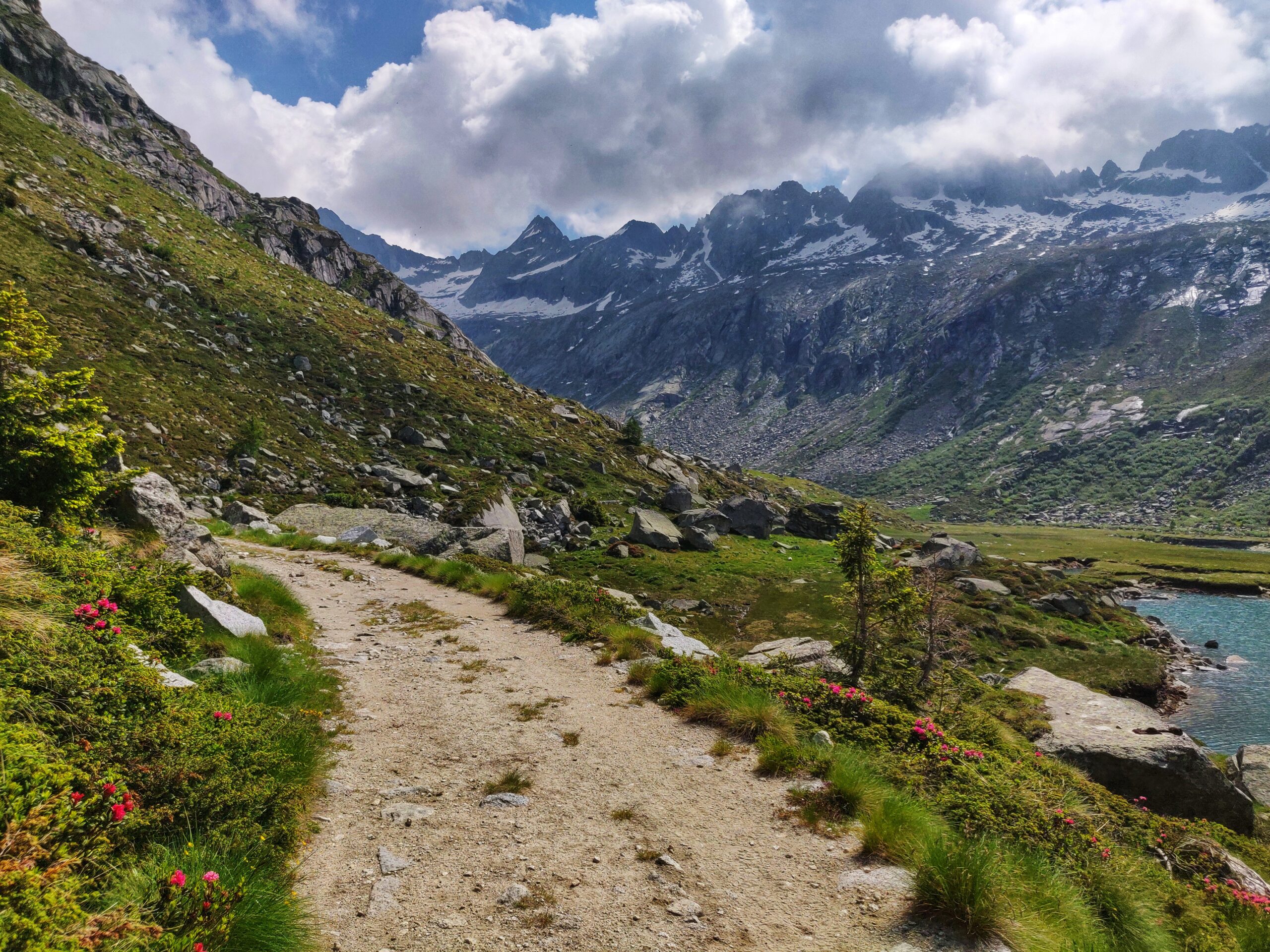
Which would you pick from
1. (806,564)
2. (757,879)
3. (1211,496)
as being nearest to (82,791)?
(757,879)

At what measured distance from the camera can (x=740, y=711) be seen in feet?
31.6

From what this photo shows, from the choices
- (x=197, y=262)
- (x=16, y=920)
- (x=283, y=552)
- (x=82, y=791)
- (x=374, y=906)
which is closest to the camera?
(x=16, y=920)

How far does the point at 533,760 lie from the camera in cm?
847

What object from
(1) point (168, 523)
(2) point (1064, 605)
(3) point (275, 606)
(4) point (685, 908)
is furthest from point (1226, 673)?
(1) point (168, 523)

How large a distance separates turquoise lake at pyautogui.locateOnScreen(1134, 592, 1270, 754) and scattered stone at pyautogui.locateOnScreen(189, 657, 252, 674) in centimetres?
4157

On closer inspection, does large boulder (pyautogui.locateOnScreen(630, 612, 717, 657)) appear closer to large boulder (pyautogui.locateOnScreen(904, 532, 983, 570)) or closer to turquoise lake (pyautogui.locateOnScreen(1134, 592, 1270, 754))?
turquoise lake (pyautogui.locateOnScreen(1134, 592, 1270, 754))

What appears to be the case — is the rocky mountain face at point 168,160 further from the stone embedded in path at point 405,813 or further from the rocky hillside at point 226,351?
the stone embedded in path at point 405,813

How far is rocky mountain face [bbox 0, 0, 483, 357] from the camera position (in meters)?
79.8

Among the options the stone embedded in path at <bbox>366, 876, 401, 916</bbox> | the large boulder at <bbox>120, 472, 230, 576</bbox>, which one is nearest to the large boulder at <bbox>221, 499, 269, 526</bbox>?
the large boulder at <bbox>120, 472, 230, 576</bbox>

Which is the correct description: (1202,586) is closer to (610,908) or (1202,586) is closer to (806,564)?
(806,564)

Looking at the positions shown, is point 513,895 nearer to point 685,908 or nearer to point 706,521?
point 685,908

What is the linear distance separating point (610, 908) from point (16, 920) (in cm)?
444

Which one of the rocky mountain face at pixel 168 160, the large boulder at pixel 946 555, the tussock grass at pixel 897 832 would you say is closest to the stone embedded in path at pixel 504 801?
the tussock grass at pixel 897 832

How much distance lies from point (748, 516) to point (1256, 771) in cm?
4267
